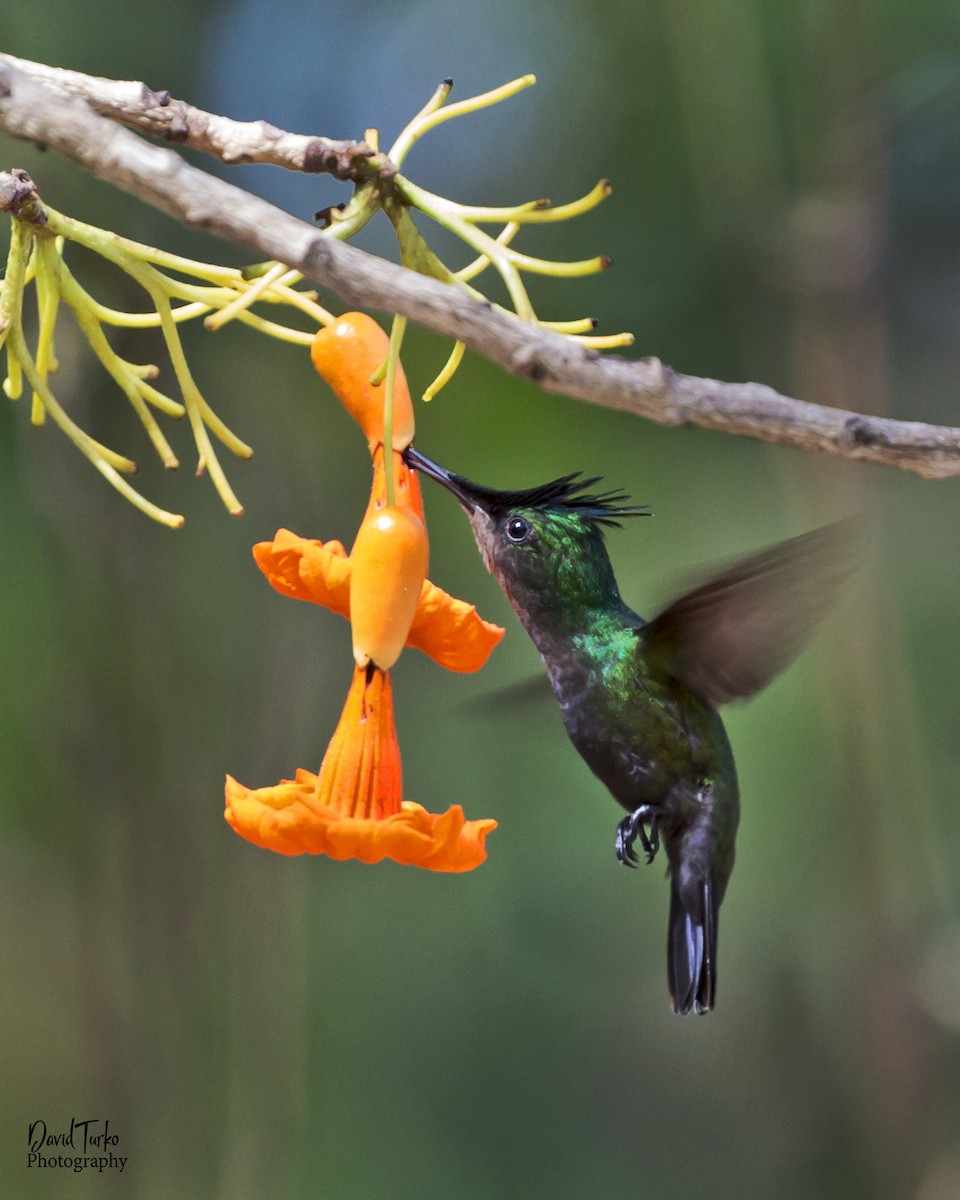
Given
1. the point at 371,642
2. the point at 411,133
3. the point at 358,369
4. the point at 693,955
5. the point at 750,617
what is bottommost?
the point at 693,955

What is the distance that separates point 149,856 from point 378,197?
9.05 ft

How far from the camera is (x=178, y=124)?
145 centimetres

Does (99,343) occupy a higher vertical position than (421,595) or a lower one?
higher

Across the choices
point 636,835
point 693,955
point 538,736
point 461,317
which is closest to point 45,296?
point 461,317

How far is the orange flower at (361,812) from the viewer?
4.73 feet

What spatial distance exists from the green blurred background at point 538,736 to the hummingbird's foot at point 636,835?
177cm

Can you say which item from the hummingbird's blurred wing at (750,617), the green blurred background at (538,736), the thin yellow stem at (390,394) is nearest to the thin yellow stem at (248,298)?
the thin yellow stem at (390,394)

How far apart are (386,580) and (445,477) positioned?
1.01ft

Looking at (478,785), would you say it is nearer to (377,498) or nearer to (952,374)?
(952,374)

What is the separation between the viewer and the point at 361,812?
1568mm

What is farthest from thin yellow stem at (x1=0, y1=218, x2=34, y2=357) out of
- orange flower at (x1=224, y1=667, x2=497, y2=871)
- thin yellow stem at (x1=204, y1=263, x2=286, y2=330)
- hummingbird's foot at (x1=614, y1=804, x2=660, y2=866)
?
hummingbird's foot at (x1=614, y1=804, x2=660, y2=866)

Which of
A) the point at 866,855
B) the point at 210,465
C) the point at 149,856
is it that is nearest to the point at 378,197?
the point at 210,465

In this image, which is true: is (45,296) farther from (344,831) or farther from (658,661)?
(658,661)

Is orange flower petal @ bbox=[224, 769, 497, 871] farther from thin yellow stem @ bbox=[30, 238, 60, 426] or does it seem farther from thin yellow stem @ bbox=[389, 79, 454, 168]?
thin yellow stem @ bbox=[389, 79, 454, 168]
